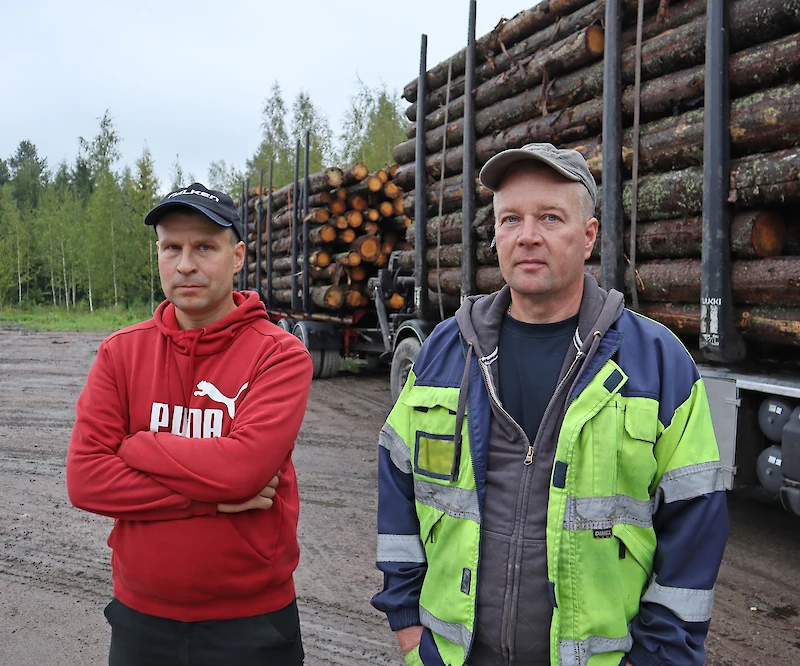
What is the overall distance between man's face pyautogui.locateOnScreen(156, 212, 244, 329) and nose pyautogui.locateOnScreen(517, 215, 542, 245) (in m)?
0.91

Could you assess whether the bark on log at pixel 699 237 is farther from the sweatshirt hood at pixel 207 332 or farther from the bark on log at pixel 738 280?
the sweatshirt hood at pixel 207 332

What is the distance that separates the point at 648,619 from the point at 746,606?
246 centimetres

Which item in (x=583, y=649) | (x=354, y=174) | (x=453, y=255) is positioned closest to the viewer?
(x=583, y=649)

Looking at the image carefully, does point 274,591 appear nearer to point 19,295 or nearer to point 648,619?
point 648,619

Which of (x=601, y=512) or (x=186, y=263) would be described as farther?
(x=186, y=263)

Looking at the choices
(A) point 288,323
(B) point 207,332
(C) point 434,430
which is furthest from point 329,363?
(C) point 434,430

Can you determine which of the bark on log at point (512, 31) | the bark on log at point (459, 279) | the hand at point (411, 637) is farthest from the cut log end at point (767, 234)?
the hand at point (411, 637)

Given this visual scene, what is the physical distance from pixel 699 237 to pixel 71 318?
3522 cm

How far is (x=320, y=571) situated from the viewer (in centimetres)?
416

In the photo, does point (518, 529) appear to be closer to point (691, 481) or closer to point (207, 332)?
point (691, 481)

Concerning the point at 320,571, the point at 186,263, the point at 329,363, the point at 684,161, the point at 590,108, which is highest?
the point at 590,108

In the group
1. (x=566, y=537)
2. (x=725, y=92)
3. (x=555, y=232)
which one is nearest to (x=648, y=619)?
(x=566, y=537)

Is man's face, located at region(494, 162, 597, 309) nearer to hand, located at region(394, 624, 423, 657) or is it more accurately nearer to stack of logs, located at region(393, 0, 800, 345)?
hand, located at region(394, 624, 423, 657)

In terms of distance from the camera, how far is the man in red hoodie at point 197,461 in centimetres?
191
